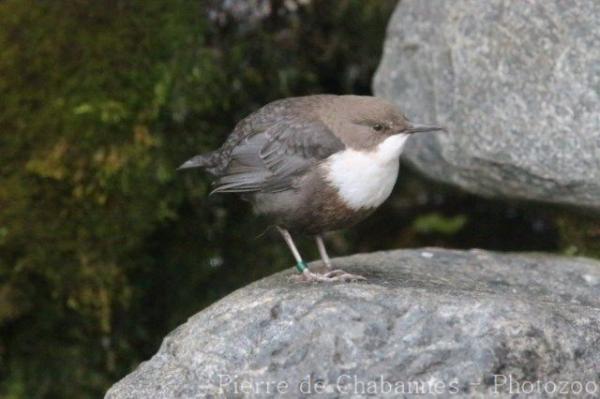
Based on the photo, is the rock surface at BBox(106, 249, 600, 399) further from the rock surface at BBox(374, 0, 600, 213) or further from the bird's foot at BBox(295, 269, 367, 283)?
the rock surface at BBox(374, 0, 600, 213)

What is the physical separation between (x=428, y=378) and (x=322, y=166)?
1133 millimetres

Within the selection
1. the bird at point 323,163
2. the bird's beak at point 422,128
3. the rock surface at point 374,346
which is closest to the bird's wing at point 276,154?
the bird at point 323,163

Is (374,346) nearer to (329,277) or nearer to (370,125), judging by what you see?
(329,277)

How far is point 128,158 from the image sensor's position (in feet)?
16.0

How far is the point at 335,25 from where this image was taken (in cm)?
548

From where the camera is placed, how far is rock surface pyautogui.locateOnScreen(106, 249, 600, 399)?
10.3 feet

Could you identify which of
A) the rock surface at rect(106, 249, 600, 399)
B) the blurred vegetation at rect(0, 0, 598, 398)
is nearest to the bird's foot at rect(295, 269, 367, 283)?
the rock surface at rect(106, 249, 600, 399)

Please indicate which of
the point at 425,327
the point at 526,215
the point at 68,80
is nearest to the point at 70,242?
the point at 68,80

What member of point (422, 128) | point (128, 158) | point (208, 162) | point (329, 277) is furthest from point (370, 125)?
point (128, 158)

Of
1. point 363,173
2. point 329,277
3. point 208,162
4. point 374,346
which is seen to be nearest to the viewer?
point 374,346

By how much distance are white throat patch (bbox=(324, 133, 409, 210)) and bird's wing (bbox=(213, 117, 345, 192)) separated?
65 millimetres

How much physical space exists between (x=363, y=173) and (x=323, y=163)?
0.17 metres

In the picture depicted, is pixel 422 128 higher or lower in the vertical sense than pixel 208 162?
higher

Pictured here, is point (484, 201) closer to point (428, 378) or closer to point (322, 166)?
point (322, 166)
